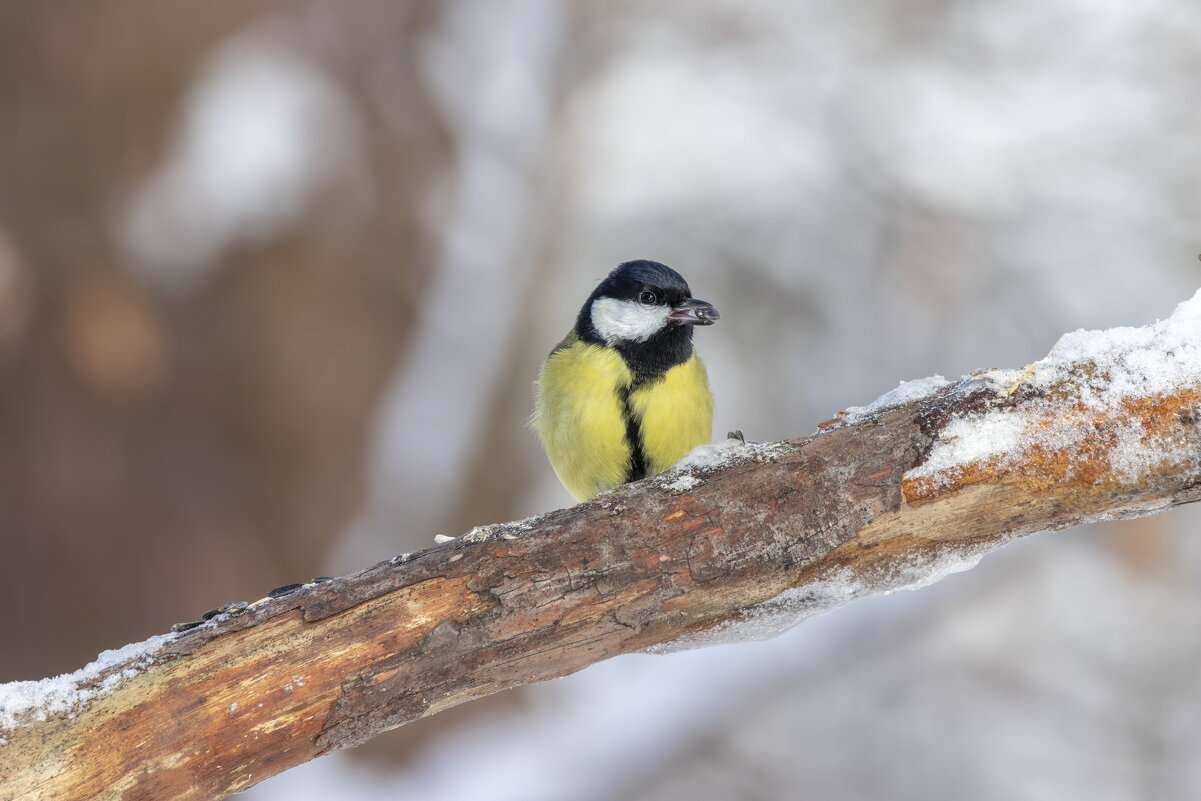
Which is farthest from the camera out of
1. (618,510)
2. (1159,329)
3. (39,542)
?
(39,542)

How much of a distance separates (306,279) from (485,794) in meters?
2.73

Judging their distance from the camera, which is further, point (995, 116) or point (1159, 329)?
point (995, 116)

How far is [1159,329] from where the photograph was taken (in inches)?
82.0

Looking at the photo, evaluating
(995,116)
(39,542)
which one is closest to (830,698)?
(995,116)

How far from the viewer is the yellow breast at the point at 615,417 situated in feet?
10.7

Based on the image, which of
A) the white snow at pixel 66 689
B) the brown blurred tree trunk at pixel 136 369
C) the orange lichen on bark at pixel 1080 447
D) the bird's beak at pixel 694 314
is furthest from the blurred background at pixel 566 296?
the orange lichen on bark at pixel 1080 447

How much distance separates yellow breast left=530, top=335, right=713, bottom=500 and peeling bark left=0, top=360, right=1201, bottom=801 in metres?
0.98

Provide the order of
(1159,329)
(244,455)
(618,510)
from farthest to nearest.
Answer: (244,455)
(618,510)
(1159,329)

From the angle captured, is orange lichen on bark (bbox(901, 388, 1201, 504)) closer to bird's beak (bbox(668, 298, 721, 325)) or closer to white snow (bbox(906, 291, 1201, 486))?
white snow (bbox(906, 291, 1201, 486))

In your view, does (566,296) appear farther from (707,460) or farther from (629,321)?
(707,460)

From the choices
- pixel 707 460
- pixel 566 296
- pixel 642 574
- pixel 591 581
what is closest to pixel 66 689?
pixel 591 581

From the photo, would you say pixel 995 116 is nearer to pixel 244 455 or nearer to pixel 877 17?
pixel 877 17

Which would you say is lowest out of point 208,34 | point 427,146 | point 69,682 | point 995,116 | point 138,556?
point 69,682

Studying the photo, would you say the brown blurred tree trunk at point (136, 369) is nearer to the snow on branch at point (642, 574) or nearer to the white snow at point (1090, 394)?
the snow on branch at point (642, 574)
